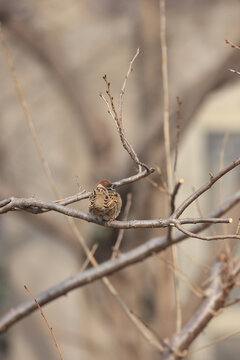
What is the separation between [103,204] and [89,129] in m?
1.59

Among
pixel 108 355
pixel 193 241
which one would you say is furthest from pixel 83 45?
pixel 108 355

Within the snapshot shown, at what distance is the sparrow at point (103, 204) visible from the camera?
435 mm

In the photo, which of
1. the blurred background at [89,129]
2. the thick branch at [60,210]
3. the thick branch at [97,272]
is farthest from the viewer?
the blurred background at [89,129]

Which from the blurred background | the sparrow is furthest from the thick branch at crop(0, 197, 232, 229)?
the blurred background

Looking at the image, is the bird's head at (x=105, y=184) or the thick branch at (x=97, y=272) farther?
the thick branch at (x=97, y=272)

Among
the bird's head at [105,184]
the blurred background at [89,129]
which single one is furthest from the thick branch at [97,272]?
the blurred background at [89,129]

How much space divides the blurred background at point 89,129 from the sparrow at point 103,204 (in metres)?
1.42

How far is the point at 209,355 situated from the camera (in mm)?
2303

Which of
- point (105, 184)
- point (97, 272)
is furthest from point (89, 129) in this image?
point (105, 184)

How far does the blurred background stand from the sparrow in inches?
Result: 56.0

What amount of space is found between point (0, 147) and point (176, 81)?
2.45ft

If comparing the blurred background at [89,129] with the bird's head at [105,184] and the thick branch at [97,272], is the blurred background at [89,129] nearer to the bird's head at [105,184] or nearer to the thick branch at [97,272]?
the thick branch at [97,272]

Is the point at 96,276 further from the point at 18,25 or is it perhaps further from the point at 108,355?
the point at 108,355

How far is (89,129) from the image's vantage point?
2012 millimetres
